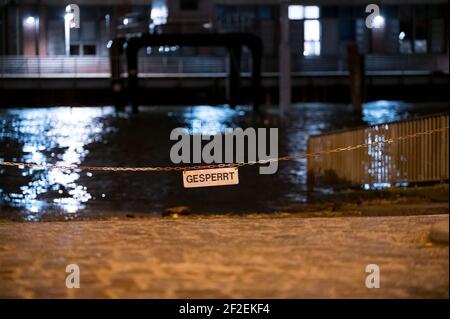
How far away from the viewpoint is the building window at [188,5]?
170 ft

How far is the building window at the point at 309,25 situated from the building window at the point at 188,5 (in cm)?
747

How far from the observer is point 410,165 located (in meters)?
17.4

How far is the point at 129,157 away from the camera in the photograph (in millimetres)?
25531

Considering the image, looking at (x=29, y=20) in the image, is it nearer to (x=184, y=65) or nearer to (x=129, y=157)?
(x=184, y=65)

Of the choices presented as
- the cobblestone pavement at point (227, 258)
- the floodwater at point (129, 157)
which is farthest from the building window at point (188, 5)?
the cobblestone pavement at point (227, 258)

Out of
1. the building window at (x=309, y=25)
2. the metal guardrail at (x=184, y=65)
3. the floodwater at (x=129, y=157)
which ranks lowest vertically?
the floodwater at (x=129, y=157)

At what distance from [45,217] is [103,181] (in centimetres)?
498

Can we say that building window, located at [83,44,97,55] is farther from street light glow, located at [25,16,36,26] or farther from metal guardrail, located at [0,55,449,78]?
street light glow, located at [25,16,36,26]

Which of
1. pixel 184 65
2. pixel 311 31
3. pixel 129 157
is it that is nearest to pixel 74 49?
pixel 184 65

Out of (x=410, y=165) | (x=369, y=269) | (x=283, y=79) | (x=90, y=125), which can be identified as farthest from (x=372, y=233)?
(x=283, y=79)

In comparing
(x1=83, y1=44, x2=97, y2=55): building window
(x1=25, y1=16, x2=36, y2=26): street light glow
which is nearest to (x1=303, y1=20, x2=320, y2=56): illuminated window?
(x1=83, y1=44, x2=97, y2=55): building window

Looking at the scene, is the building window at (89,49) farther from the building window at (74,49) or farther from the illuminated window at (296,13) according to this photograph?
the illuminated window at (296,13)

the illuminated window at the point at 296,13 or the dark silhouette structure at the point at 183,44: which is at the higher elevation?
the illuminated window at the point at 296,13

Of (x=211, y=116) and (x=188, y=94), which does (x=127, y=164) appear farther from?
(x=188, y=94)
